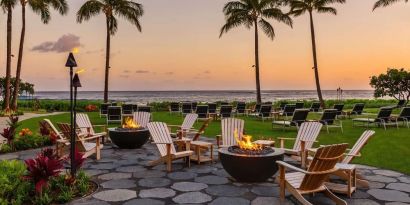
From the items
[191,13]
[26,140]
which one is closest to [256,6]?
[191,13]

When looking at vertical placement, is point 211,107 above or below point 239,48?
below

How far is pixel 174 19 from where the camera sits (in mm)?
22688

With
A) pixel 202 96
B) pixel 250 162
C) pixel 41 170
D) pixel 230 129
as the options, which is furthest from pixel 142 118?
pixel 202 96

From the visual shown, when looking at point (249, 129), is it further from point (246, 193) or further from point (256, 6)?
point (256, 6)

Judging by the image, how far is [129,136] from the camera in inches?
356

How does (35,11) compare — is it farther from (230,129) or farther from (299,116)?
(230,129)

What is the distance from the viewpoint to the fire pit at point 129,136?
29.7 feet

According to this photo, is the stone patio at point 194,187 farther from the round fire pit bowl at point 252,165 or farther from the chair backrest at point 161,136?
the chair backrest at point 161,136

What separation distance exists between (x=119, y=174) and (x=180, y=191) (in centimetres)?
160

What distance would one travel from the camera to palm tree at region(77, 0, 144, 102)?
83.8ft

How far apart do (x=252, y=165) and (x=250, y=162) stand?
2.5 inches

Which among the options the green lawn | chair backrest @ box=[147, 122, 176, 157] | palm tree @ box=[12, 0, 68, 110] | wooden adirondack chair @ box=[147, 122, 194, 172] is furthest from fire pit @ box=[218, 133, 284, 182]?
palm tree @ box=[12, 0, 68, 110]

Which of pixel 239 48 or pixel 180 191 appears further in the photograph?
pixel 239 48

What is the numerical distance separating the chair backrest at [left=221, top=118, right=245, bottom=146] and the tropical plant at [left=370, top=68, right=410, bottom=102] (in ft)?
84.7
